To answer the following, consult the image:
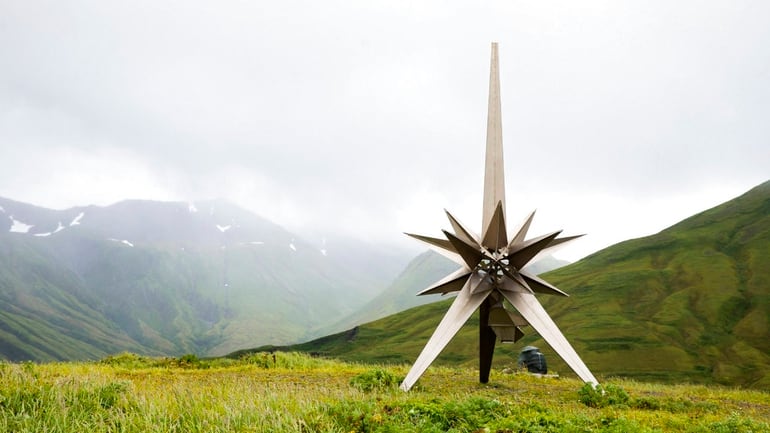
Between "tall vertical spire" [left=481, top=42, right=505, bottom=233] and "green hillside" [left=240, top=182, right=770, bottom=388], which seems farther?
"green hillside" [left=240, top=182, right=770, bottom=388]

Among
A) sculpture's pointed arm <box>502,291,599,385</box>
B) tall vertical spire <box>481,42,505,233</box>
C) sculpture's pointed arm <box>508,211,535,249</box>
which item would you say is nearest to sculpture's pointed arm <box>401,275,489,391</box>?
sculpture's pointed arm <box>502,291,599,385</box>

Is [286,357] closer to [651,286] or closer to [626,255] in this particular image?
[651,286]

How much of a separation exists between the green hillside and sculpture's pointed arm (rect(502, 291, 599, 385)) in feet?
132

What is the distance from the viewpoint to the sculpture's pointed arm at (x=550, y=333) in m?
15.6

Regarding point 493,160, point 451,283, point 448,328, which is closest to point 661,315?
point 493,160

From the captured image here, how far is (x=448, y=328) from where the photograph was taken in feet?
52.9

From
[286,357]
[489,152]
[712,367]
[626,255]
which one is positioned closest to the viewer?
[489,152]

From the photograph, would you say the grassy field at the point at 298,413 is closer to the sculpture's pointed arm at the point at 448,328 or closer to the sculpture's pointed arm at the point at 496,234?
the sculpture's pointed arm at the point at 448,328

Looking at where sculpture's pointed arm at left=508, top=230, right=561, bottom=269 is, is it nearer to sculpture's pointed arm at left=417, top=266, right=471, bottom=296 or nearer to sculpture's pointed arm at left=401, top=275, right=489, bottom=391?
sculpture's pointed arm at left=401, top=275, right=489, bottom=391

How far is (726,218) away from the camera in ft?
364

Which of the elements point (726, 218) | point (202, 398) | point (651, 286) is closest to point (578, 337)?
point (651, 286)

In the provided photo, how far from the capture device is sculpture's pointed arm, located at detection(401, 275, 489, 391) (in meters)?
15.5

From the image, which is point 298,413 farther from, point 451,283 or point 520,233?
point 520,233

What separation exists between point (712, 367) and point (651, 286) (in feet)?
97.8
